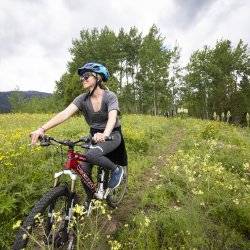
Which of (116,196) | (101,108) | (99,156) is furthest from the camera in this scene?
(116,196)

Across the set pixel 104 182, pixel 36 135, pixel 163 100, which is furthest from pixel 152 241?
pixel 163 100

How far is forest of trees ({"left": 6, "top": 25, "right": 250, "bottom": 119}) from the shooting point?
54812 millimetres

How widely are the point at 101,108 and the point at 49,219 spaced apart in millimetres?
2169

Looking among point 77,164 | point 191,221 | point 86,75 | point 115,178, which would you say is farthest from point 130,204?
point 86,75

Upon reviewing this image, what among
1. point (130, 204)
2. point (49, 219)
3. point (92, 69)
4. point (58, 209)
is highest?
point (92, 69)

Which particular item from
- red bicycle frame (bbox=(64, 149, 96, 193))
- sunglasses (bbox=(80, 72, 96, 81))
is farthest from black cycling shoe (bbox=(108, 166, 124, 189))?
sunglasses (bbox=(80, 72, 96, 81))

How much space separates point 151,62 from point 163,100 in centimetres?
777

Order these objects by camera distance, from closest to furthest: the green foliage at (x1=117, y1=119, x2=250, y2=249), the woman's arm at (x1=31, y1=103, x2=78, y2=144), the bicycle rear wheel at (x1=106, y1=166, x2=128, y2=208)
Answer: the woman's arm at (x1=31, y1=103, x2=78, y2=144) → the green foliage at (x1=117, y1=119, x2=250, y2=249) → the bicycle rear wheel at (x1=106, y1=166, x2=128, y2=208)

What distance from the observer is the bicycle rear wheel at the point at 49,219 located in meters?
4.71

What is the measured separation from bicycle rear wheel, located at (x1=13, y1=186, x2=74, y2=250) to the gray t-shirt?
1.66 m

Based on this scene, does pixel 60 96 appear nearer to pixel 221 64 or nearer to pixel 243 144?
pixel 221 64

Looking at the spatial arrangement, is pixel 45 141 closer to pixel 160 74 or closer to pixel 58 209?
pixel 58 209

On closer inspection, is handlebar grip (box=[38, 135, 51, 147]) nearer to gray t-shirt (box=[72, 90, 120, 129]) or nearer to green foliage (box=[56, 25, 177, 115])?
gray t-shirt (box=[72, 90, 120, 129])

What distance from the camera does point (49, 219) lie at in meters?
5.18
